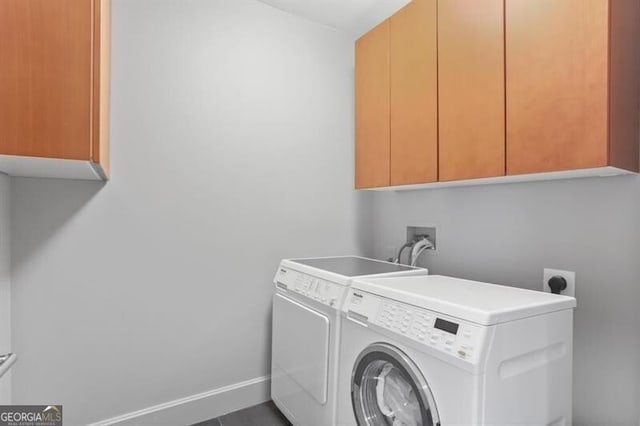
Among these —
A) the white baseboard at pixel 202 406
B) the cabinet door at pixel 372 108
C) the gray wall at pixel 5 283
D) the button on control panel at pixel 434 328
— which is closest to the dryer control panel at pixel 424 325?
the button on control panel at pixel 434 328

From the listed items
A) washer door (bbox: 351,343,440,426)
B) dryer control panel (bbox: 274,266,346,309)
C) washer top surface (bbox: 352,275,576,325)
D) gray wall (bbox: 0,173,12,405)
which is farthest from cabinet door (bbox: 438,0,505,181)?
gray wall (bbox: 0,173,12,405)

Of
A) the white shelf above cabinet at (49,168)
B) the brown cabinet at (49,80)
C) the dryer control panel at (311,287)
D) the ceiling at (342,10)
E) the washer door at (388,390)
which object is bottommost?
the washer door at (388,390)

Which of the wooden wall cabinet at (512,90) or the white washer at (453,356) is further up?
the wooden wall cabinet at (512,90)

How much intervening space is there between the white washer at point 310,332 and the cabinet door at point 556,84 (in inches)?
32.3

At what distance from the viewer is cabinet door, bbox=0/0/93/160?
3.38 ft

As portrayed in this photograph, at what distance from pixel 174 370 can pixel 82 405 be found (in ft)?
1.41

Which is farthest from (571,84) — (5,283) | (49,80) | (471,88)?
(5,283)

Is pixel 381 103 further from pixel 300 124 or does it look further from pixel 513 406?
pixel 513 406

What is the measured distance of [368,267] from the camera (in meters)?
1.87

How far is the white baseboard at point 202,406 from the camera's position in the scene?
1.76 metres

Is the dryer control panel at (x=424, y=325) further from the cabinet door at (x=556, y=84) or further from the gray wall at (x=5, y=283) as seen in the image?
the gray wall at (x=5, y=283)

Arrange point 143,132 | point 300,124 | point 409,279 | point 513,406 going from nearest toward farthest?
point 513,406 → point 409,279 → point 143,132 → point 300,124

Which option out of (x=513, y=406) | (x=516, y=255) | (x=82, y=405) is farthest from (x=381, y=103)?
(x=82, y=405)

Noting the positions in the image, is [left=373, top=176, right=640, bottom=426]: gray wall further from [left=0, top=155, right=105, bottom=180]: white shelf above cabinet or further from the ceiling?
[left=0, top=155, right=105, bottom=180]: white shelf above cabinet
